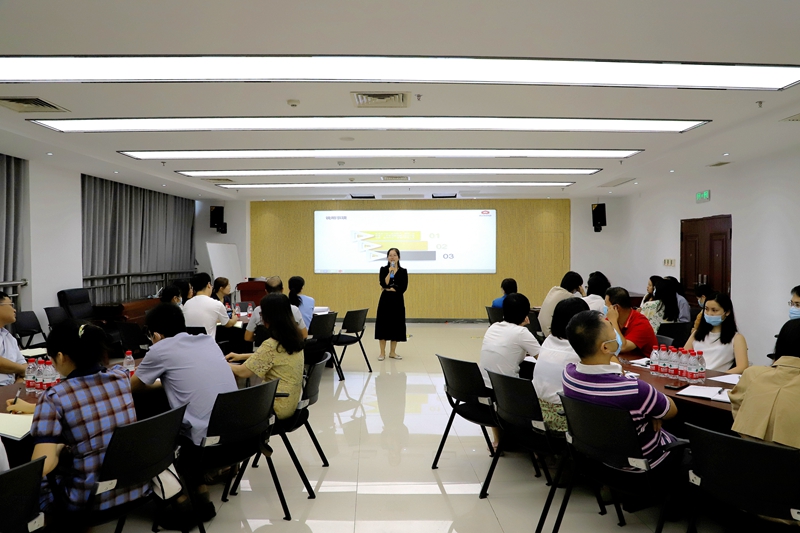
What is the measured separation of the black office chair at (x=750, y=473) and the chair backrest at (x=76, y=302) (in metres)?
8.43

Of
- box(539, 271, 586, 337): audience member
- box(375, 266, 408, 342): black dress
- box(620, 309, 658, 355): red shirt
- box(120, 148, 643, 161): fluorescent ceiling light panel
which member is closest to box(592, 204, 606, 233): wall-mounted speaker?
box(120, 148, 643, 161): fluorescent ceiling light panel

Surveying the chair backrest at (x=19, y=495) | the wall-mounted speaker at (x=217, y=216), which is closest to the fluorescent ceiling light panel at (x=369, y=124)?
the chair backrest at (x=19, y=495)

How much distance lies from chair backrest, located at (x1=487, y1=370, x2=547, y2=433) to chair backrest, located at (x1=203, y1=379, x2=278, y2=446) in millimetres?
1407

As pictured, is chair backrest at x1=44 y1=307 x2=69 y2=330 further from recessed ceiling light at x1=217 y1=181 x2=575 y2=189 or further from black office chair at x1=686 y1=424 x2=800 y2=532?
black office chair at x1=686 y1=424 x2=800 y2=532

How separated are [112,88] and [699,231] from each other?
30.1 feet

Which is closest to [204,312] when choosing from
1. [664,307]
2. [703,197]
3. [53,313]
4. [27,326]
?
[27,326]

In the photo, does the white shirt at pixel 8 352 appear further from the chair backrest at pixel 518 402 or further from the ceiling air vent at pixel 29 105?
the chair backrest at pixel 518 402

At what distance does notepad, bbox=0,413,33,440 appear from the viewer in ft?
7.97

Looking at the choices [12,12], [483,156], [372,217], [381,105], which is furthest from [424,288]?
[12,12]

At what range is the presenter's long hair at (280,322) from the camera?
11.5 ft

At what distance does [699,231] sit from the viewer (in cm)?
918

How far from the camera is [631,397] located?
259cm

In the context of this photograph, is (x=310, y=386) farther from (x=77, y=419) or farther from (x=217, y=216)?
(x=217, y=216)

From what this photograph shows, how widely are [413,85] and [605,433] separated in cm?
302
